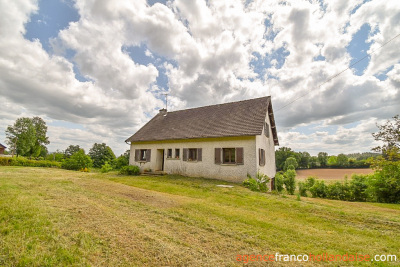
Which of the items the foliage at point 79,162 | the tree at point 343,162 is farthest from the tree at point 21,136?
the tree at point 343,162

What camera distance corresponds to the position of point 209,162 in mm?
14305

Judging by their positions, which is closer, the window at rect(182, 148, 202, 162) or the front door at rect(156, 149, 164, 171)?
the window at rect(182, 148, 202, 162)

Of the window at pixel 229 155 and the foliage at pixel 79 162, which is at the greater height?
the window at pixel 229 155

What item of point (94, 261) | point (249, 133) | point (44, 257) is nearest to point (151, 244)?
point (94, 261)

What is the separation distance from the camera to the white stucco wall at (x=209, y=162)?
12.9 metres

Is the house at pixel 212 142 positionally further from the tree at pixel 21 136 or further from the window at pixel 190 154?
the tree at pixel 21 136

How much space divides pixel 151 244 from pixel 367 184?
12.7 m

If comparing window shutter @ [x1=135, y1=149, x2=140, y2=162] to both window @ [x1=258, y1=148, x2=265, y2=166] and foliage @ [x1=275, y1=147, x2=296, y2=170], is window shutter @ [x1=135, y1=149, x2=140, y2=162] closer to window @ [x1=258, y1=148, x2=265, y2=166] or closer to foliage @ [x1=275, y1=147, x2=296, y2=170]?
window @ [x1=258, y1=148, x2=265, y2=166]

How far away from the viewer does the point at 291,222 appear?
506 centimetres

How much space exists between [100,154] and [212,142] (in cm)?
2536

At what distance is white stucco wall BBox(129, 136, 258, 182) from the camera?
42.2 feet

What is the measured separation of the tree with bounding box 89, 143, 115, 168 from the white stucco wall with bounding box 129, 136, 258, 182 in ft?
56.4

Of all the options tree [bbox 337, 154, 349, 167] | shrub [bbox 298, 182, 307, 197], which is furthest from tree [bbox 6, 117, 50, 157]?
tree [bbox 337, 154, 349, 167]

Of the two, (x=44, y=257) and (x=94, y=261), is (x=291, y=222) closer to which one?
(x=94, y=261)
